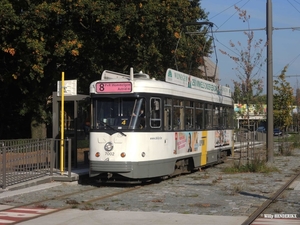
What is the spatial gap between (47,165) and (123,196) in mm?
4135

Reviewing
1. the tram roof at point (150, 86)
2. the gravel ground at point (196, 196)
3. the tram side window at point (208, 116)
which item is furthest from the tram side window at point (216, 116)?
the gravel ground at point (196, 196)

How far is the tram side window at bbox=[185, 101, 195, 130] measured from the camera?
57.8ft

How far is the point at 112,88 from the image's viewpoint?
597 inches

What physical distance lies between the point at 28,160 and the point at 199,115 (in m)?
6.41

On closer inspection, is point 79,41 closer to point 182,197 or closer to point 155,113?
point 155,113


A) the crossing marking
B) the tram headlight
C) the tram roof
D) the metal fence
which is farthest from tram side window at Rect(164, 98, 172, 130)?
the crossing marking

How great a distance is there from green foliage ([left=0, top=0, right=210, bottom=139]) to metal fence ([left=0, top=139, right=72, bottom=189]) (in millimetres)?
7421

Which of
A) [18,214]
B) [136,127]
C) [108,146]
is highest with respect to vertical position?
[136,127]

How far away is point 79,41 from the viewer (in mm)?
24766

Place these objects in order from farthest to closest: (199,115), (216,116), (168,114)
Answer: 1. (216,116)
2. (199,115)
3. (168,114)

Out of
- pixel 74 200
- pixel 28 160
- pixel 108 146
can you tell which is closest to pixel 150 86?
pixel 108 146

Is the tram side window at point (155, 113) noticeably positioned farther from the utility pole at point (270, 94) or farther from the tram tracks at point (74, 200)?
the utility pole at point (270, 94)

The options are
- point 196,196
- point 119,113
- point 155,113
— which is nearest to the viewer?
point 196,196

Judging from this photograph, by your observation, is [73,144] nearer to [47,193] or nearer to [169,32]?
[47,193]
